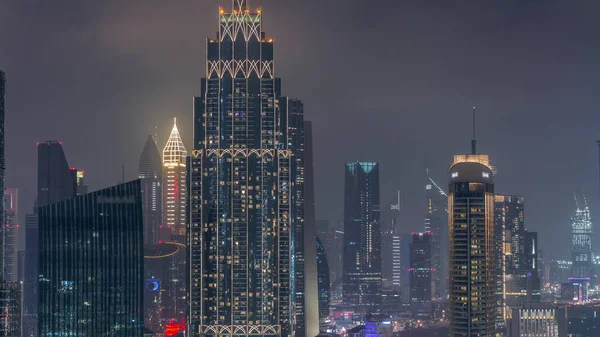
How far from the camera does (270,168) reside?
104625 mm

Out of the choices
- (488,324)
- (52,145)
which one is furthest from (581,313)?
(52,145)

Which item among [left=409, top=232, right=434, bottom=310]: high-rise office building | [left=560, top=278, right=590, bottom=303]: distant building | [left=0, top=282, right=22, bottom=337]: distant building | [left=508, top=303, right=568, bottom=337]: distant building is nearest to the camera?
[left=0, top=282, right=22, bottom=337]: distant building

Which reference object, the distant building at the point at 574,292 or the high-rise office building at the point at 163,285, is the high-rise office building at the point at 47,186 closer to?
the high-rise office building at the point at 163,285

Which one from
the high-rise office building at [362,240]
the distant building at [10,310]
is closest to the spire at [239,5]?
the distant building at [10,310]

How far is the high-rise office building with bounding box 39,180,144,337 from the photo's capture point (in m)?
83.9

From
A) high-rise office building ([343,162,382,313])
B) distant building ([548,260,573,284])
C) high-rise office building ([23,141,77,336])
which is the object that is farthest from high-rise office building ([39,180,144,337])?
distant building ([548,260,573,284])

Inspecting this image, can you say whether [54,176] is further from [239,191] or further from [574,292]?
[574,292]

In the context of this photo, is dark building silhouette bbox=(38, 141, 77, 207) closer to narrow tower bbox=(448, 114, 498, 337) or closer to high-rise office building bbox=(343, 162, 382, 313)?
narrow tower bbox=(448, 114, 498, 337)

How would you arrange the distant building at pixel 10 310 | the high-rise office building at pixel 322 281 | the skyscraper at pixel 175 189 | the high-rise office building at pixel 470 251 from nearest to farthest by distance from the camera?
the distant building at pixel 10 310, the high-rise office building at pixel 470 251, the skyscraper at pixel 175 189, the high-rise office building at pixel 322 281

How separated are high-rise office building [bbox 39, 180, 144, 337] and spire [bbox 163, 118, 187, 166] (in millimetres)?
19130

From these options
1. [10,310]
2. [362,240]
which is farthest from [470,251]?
[362,240]

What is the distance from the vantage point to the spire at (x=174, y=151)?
106750 millimetres

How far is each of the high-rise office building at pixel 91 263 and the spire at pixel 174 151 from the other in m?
19.1

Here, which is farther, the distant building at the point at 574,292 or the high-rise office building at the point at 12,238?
the distant building at the point at 574,292
